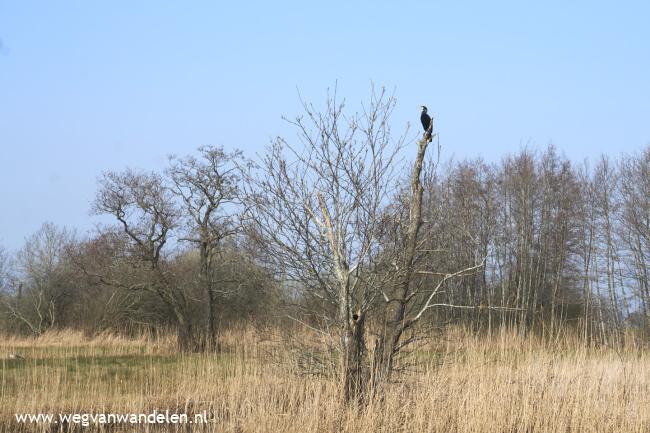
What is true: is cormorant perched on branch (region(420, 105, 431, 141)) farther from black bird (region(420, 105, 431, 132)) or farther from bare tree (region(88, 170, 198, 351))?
bare tree (region(88, 170, 198, 351))

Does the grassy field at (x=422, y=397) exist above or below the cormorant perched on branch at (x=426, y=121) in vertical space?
below

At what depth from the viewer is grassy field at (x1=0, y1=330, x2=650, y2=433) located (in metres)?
6.66

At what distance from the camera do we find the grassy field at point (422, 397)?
6.66 m

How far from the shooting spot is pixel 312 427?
21.0ft

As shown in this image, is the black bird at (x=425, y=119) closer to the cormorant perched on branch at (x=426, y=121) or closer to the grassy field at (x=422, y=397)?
the cormorant perched on branch at (x=426, y=121)

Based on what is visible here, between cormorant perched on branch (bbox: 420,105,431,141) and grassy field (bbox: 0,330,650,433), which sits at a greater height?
cormorant perched on branch (bbox: 420,105,431,141)

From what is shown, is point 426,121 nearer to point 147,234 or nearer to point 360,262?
point 360,262

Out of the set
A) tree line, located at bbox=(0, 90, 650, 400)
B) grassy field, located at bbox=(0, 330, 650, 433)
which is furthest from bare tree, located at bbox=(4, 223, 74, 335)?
grassy field, located at bbox=(0, 330, 650, 433)

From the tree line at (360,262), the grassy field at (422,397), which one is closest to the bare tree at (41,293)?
the tree line at (360,262)

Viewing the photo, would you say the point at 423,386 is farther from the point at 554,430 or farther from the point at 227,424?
the point at 227,424

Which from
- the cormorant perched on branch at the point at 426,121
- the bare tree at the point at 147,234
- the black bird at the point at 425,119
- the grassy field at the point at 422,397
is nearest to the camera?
the grassy field at the point at 422,397

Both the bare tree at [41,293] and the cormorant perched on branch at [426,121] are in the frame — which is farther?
the bare tree at [41,293]

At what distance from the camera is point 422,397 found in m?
6.83

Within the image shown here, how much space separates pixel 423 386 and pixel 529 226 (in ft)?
80.6
